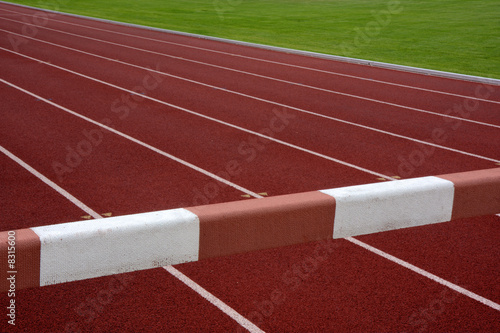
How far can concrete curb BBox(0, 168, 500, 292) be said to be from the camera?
3.68m

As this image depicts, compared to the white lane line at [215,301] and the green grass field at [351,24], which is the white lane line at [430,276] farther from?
the green grass field at [351,24]

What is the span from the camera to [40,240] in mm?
3621

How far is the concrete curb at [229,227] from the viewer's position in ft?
12.1

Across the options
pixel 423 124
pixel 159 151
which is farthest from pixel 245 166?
pixel 423 124

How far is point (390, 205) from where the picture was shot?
480cm

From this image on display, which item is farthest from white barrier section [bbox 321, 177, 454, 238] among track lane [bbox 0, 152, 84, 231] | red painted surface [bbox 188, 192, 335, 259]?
track lane [bbox 0, 152, 84, 231]

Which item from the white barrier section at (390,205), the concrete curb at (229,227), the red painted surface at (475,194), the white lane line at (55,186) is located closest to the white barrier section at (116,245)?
the concrete curb at (229,227)

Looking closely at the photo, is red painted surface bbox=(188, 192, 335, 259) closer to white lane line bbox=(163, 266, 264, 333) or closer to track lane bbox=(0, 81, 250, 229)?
white lane line bbox=(163, 266, 264, 333)

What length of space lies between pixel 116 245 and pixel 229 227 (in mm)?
781

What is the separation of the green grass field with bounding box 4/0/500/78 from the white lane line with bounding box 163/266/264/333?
488 inches

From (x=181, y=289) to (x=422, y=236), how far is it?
6.77ft

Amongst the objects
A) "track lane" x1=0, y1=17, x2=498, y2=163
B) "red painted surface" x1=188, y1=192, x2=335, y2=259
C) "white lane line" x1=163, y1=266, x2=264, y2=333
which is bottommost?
"track lane" x1=0, y1=17, x2=498, y2=163

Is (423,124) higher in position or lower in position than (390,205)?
lower

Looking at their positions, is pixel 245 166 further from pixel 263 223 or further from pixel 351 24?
pixel 351 24
